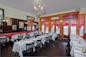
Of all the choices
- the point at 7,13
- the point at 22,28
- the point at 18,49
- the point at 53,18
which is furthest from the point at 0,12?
the point at 53,18

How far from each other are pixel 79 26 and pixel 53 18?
3.52 meters

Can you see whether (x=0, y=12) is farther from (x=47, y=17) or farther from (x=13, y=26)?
(x=47, y=17)

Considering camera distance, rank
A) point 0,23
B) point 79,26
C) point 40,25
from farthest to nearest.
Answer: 1. point 40,25
2. point 79,26
3. point 0,23

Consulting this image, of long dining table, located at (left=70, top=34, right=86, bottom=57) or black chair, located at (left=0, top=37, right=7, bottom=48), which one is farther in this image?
black chair, located at (left=0, top=37, right=7, bottom=48)

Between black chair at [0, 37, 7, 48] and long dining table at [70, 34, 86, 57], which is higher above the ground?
long dining table at [70, 34, 86, 57]

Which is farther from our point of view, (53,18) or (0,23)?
(53,18)

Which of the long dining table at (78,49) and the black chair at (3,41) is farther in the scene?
the black chair at (3,41)

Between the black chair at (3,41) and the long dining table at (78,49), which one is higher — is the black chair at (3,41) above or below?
below

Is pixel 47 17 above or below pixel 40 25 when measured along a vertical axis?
above

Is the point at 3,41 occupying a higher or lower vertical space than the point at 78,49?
lower

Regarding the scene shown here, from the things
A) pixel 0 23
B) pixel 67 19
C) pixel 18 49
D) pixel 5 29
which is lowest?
pixel 18 49

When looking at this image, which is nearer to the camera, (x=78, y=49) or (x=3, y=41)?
(x=78, y=49)

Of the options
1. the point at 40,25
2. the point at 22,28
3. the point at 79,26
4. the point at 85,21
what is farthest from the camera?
the point at 40,25

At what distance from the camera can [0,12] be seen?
676 centimetres
